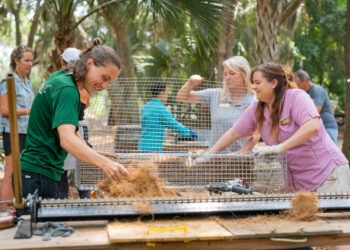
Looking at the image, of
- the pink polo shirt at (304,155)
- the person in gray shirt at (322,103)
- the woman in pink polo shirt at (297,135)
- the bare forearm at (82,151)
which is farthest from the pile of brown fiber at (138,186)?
the person in gray shirt at (322,103)

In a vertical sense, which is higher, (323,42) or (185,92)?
(323,42)

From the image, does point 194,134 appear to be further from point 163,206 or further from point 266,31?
point 266,31

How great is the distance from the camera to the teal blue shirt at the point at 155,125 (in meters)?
4.24

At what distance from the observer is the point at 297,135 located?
2988 mm

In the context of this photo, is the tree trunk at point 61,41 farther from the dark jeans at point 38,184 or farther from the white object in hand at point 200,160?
the dark jeans at point 38,184

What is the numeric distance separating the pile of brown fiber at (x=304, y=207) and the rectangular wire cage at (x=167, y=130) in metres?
0.82


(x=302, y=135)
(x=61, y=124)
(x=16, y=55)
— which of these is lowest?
(x=302, y=135)

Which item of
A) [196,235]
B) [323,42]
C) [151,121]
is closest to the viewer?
[196,235]

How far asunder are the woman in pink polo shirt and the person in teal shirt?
1.08m

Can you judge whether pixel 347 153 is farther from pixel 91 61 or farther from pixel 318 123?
pixel 91 61

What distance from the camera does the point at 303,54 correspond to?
77.0ft

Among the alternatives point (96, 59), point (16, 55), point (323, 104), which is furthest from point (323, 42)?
point (96, 59)

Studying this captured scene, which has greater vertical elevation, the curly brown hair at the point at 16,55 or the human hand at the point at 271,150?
the curly brown hair at the point at 16,55

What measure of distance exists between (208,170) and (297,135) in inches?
23.8
